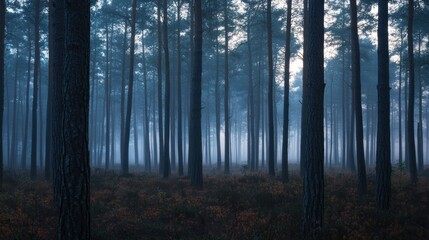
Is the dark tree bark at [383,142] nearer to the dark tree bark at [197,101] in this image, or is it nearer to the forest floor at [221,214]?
the forest floor at [221,214]

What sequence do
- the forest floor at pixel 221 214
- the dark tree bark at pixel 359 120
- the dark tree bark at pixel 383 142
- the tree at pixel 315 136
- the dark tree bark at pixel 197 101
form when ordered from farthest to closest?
the dark tree bark at pixel 197 101
the dark tree bark at pixel 359 120
the dark tree bark at pixel 383 142
the forest floor at pixel 221 214
the tree at pixel 315 136

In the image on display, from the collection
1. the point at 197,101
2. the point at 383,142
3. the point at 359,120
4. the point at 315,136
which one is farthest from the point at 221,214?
the point at 359,120

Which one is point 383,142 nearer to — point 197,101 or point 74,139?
point 197,101

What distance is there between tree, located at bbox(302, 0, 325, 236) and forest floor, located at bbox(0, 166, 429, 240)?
0.57 m

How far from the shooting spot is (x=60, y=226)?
5246mm

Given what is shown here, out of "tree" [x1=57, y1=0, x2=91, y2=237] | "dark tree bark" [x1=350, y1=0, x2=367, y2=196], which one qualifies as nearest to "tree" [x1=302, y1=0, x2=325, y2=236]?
"tree" [x1=57, y1=0, x2=91, y2=237]

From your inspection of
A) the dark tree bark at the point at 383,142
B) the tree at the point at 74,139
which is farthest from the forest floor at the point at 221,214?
the tree at the point at 74,139

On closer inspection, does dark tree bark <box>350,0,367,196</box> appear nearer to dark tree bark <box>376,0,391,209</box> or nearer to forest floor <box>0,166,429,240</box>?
forest floor <box>0,166,429,240</box>

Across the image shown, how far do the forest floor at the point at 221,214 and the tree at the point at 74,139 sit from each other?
121 inches

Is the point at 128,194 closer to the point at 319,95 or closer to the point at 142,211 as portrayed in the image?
the point at 142,211

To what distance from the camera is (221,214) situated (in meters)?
10.5

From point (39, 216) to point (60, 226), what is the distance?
18.5ft

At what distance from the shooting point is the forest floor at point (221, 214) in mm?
8312

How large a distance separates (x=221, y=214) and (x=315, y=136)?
446 cm
